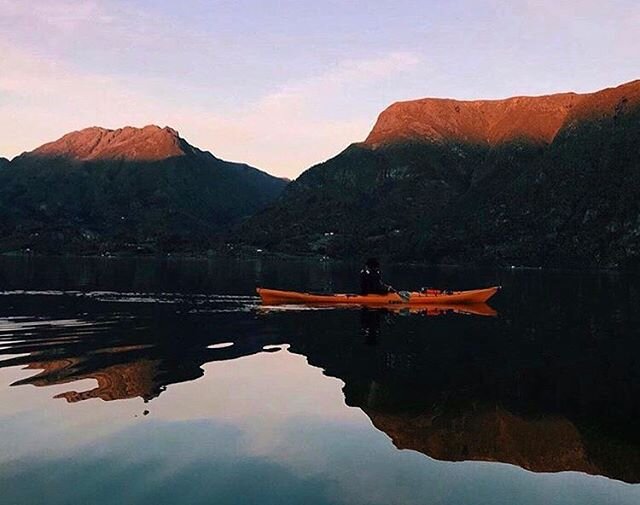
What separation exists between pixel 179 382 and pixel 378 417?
759cm

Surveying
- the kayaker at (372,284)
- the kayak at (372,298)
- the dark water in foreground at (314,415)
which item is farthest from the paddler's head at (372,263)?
the dark water in foreground at (314,415)

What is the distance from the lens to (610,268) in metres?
188

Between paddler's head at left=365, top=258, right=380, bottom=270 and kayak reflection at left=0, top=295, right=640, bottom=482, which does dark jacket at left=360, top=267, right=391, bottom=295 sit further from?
kayak reflection at left=0, top=295, right=640, bottom=482

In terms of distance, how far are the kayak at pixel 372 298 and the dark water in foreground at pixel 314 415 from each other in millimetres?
9756

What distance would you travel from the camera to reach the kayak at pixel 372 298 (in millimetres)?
48500

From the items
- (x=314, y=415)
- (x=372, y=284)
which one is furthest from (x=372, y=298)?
(x=314, y=415)

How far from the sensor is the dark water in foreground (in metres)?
13.5

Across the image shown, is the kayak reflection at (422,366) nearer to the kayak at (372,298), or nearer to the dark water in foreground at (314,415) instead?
the dark water in foreground at (314,415)

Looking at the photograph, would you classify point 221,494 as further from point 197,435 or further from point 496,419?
point 496,419

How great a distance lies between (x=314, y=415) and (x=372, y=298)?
29159mm

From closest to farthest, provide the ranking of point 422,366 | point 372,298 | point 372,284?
point 422,366 → point 372,298 → point 372,284

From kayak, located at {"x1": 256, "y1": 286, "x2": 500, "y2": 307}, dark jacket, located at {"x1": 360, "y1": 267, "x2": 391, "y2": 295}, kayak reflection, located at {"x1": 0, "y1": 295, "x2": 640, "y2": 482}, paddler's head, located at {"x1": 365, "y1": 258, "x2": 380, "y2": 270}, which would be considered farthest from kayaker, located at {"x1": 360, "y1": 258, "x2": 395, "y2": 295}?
kayak reflection, located at {"x1": 0, "y1": 295, "x2": 640, "y2": 482}

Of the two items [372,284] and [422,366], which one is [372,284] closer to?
[372,284]

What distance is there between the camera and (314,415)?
63.2 ft
